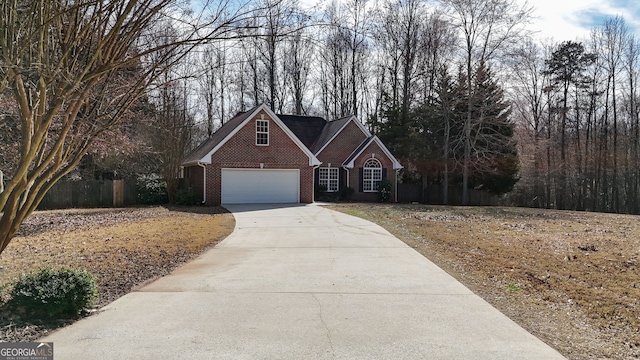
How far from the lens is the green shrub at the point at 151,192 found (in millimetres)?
23891

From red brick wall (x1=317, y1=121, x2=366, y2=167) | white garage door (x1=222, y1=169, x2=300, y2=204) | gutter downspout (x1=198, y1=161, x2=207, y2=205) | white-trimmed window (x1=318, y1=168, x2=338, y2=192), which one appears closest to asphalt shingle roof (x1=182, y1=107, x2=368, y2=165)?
red brick wall (x1=317, y1=121, x2=366, y2=167)

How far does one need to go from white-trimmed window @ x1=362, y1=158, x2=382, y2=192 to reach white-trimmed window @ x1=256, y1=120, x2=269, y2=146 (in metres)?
8.88

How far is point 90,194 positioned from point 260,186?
9.30 meters

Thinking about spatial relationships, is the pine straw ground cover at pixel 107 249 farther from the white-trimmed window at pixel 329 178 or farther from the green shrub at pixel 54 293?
the white-trimmed window at pixel 329 178

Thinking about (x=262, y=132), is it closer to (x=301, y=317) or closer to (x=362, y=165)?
(x=362, y=165)

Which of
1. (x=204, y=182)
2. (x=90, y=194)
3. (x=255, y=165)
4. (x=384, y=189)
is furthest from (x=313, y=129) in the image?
(x=90, y=194)

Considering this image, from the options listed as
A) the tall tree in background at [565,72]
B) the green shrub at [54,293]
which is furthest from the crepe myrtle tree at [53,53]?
the tall tree in background at [565,72]

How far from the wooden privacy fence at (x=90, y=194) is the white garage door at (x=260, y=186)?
583 centimetres

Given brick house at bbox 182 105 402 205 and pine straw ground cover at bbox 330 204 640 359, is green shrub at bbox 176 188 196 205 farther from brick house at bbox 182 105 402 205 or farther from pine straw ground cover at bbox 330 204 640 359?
pine straw ground cover at bbox 330 204 640 359

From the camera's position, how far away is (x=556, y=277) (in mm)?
7871

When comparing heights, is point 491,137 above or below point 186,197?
above

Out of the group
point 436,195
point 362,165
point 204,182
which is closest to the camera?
point 204,182

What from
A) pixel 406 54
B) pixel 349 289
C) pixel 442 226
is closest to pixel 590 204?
pixel 406 54

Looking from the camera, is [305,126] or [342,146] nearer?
[342,146]
